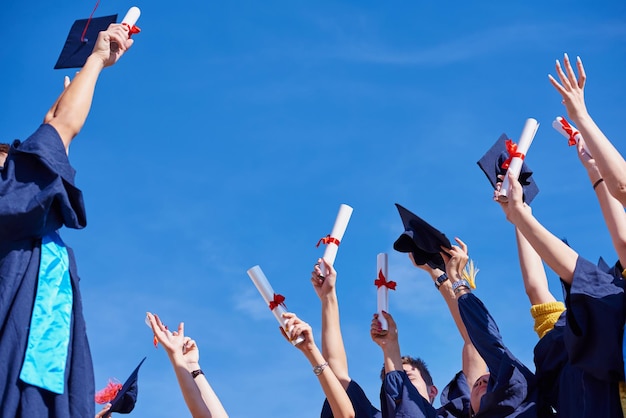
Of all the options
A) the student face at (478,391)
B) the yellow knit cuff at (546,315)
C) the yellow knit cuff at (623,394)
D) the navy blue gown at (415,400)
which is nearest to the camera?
the yellow knit cuff at (623,394)

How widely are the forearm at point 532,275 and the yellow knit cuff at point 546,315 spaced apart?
8cm

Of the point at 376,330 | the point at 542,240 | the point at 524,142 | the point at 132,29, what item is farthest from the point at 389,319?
the point at 132,29

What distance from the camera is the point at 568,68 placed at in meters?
5.04

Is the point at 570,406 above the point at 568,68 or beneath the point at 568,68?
beneath

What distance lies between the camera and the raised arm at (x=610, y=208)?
14.3ft

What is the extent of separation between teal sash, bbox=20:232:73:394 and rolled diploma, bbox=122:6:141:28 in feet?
4.40

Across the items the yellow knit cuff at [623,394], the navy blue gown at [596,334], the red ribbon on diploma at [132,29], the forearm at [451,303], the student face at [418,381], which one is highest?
the red ribbon on diploma at [132,29]

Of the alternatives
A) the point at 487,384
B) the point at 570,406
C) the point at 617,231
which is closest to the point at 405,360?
the point at 487,384

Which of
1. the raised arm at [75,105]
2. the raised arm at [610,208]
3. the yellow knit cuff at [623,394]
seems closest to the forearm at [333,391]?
the yellow knit cuff at [623,394]

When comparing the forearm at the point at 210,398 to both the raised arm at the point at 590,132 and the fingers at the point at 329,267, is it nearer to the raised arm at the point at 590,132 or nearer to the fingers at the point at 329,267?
the fingers at the point at 329,267

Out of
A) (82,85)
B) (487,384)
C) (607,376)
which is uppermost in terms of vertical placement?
(82,85)

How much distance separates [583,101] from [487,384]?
1.81 m

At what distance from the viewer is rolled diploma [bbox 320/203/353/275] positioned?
659 cm

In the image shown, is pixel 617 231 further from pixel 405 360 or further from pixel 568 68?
pixel 405 360
